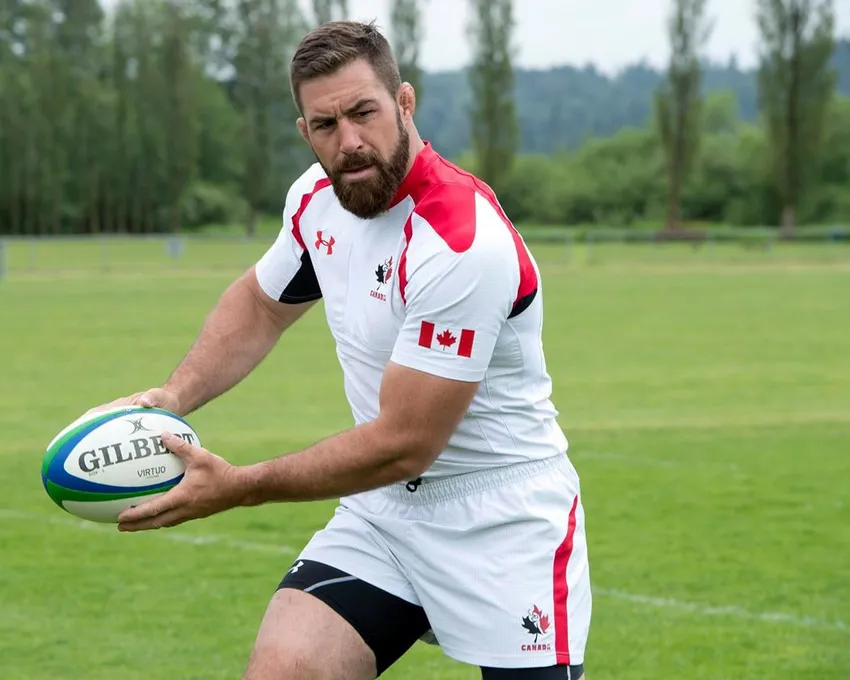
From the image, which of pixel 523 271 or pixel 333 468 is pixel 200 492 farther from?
pixel 523 271

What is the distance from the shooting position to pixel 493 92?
213 feet

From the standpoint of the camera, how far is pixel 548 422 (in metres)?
3.93

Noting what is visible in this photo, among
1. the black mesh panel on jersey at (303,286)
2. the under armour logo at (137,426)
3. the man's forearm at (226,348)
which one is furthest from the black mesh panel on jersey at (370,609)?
the black mesh panel on jersey at (303,286)

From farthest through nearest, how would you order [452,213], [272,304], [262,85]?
[262,85], [272,304], [452,213]

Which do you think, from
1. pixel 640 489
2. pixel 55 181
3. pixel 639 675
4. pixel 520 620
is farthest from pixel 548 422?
pixel 55 181

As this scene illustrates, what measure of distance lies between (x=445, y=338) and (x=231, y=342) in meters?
1.18

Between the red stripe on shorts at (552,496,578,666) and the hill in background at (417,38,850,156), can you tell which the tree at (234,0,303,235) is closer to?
the red stripe on shorts at (552,496,578,666)

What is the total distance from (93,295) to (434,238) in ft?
92.0

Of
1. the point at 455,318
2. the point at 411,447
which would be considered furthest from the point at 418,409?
the point at 455,318

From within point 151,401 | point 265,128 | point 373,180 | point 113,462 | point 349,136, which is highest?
point 349,136

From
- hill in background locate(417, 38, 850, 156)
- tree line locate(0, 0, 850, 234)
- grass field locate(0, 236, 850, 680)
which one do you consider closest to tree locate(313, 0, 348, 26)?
tree line locate(0, 0, 850, 234)

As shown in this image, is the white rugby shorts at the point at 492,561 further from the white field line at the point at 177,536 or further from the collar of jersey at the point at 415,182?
the white field line at the point at 177,536

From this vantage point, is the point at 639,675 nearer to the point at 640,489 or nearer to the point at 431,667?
the point at 431,667

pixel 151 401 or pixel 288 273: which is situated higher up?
pixel 288 273
